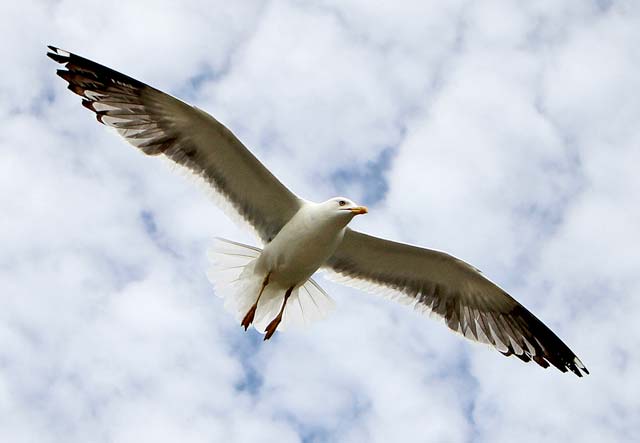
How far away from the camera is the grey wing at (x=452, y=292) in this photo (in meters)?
9.98

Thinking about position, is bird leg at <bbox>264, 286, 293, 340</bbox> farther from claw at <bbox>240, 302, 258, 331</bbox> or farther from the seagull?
claw at <bbox>240, 302, 258, 331</bbox>

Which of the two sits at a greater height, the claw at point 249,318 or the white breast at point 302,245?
the white breast at point 302,245

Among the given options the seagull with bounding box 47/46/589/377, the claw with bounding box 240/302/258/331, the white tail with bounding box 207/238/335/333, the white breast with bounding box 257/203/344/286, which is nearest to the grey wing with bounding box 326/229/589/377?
the seagull with bounding box 47/46/589/377

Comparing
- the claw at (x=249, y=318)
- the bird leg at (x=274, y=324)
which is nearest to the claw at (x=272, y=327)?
the bird leg at (x=274, y=324)

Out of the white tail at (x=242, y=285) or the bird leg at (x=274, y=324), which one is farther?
the bird leg at (x=274, y=324)

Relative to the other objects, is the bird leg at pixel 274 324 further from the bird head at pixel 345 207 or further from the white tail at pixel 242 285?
the bird head at pixel 345 207

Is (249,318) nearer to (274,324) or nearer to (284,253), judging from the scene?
(274,324)

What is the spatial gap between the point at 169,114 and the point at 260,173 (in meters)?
0.98

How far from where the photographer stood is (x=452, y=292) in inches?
405

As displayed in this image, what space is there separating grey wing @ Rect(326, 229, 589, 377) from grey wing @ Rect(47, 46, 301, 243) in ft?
3.17

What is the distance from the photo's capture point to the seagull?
902cm

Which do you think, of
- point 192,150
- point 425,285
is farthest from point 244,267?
point 425,285

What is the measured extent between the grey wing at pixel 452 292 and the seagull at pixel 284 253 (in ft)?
0.03

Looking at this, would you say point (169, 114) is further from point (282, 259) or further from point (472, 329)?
point (472, 329)
